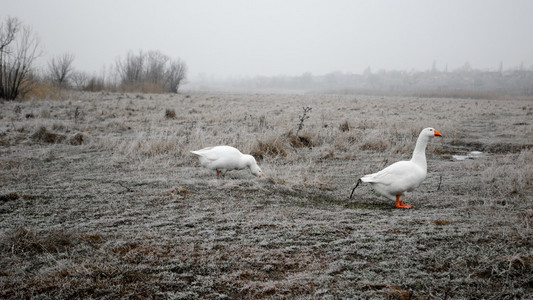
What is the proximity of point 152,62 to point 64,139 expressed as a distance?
4433cm

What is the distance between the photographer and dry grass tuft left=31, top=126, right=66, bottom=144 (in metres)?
9.30

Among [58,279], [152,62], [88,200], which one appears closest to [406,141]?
[88,200]

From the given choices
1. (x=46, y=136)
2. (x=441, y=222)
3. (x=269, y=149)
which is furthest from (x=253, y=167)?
(x=46, y=136)

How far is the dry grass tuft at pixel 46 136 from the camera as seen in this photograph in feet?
30.5

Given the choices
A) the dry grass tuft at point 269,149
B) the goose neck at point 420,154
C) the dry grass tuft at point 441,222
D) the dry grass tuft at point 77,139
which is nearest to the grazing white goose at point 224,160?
the dry grass tuft at point 269,149

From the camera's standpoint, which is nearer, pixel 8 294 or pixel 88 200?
pixel 8 294

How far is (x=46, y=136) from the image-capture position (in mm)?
9391

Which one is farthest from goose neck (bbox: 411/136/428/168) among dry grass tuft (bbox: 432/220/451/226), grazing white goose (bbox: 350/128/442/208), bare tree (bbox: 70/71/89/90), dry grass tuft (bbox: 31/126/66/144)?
bare tree (bbox: 70/71/89/90)

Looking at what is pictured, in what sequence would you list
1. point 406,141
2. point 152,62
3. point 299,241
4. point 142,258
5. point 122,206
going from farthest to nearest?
point 152,62 → point 406,141 → point 122,206 → point 299,241 → point 142,258

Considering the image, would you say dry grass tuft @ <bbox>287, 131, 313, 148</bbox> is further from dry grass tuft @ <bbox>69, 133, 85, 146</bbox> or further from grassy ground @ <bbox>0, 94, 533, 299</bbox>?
dry grass tuft @ <bbox>69, 133, 85, 146</bbox>

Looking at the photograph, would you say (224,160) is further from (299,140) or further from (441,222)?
(299,140)

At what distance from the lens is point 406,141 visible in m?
9.30

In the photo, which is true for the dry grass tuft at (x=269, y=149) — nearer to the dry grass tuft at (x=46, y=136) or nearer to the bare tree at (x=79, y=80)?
the dry grass tuft at (x=46, y=136)

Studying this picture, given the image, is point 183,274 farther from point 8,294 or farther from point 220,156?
point 220,156
